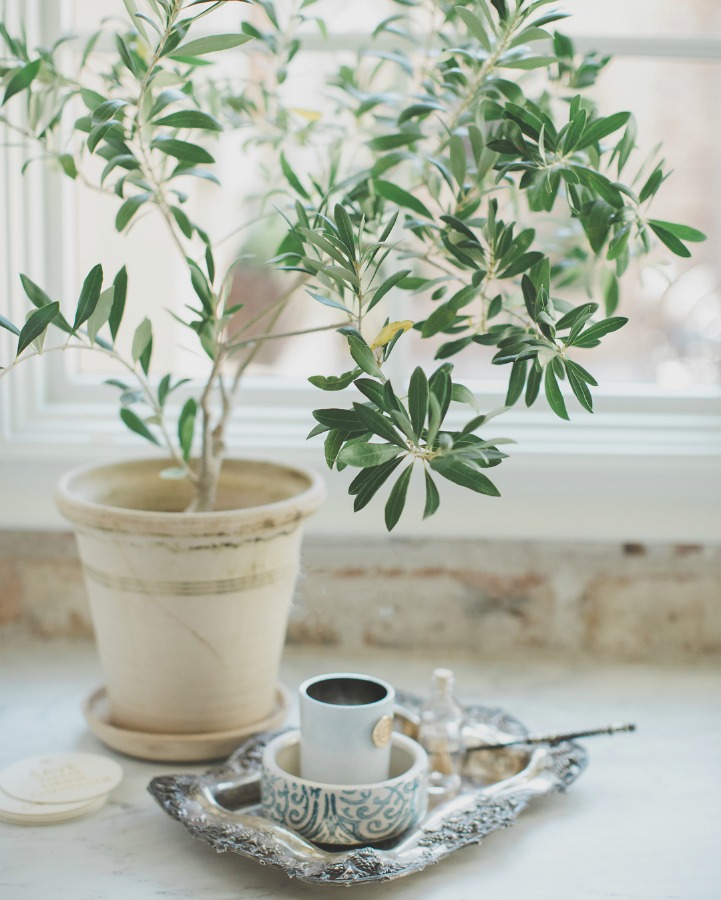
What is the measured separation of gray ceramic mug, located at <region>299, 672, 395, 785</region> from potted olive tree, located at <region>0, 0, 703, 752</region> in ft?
0.54

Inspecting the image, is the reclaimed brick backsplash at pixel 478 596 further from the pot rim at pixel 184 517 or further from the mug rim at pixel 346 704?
the mug rim at pixel 346 704

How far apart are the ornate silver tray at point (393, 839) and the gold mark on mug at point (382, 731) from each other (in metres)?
0.08

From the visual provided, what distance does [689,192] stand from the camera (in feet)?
16.5

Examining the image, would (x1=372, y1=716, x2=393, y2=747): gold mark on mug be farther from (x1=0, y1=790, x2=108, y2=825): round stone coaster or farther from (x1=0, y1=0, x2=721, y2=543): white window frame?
(x1=0, y1=0, x2=721, y2=543): white window frame

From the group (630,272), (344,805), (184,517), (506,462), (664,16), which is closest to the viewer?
(344,805)

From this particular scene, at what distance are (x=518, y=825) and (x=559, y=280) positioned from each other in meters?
0.64

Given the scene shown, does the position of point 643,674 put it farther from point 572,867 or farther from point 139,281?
point 139,281

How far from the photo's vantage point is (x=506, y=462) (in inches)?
49.8

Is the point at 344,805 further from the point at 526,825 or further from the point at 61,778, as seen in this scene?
the point at 61,778

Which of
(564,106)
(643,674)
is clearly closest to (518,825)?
(643,674)

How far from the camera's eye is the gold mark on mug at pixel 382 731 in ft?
2.70

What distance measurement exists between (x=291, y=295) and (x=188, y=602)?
32cm

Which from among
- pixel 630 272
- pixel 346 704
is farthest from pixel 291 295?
pixel 630 272

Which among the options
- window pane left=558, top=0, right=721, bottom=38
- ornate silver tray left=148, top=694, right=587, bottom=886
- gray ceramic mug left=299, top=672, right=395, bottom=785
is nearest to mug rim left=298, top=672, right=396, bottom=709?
gray ceramic mug left=299, top=672, right=395, bottom=785
